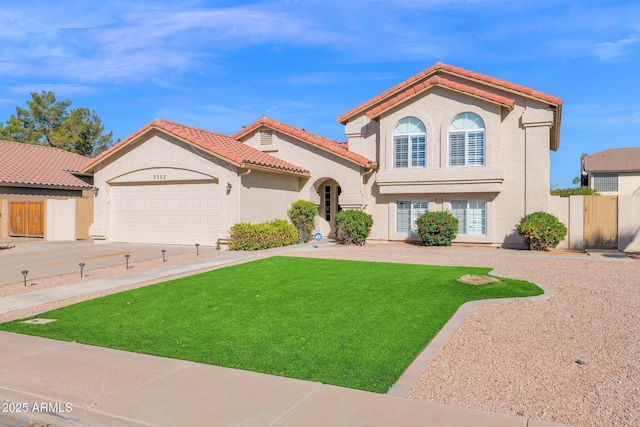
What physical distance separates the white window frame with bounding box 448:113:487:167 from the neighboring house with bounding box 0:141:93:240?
56.4ft

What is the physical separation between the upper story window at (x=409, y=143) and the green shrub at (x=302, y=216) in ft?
13.5

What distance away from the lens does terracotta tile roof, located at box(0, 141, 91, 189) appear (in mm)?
26094

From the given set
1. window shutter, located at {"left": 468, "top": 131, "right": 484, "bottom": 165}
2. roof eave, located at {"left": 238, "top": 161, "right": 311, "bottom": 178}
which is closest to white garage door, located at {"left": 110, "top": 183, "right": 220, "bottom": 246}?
roof eave, located at {"left": 238, "top": 161, "right": 311, "bottom": 178}

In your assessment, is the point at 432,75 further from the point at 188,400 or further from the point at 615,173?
the point at 615,173

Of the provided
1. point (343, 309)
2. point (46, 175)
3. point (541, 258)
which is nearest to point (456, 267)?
point (541, 258)

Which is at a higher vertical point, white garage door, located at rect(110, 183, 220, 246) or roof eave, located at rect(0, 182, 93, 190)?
roof eave, located at rect(0, 182, 93, 190)

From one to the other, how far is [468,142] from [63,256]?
15.5 m

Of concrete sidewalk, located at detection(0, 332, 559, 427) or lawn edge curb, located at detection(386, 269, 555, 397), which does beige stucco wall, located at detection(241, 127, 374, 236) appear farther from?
concrete sidewalk, located at detection(0, 332, 559, 427)

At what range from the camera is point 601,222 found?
61.4 ft

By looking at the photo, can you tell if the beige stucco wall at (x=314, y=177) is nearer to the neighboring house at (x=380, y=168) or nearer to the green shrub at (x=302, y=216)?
the neighboring house at (x=380, y=168)

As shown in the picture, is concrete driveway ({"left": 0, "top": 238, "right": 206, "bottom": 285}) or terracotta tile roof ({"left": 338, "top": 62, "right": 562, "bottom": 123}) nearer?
concrete driveway ({"left": 0, "top": 238, "right": 206, "bottom": 285})

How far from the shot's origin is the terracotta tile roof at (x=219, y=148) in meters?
18.8

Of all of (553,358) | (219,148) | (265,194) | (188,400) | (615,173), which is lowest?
(188,400)

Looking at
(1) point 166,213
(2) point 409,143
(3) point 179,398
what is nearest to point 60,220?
(1) point 166,213
